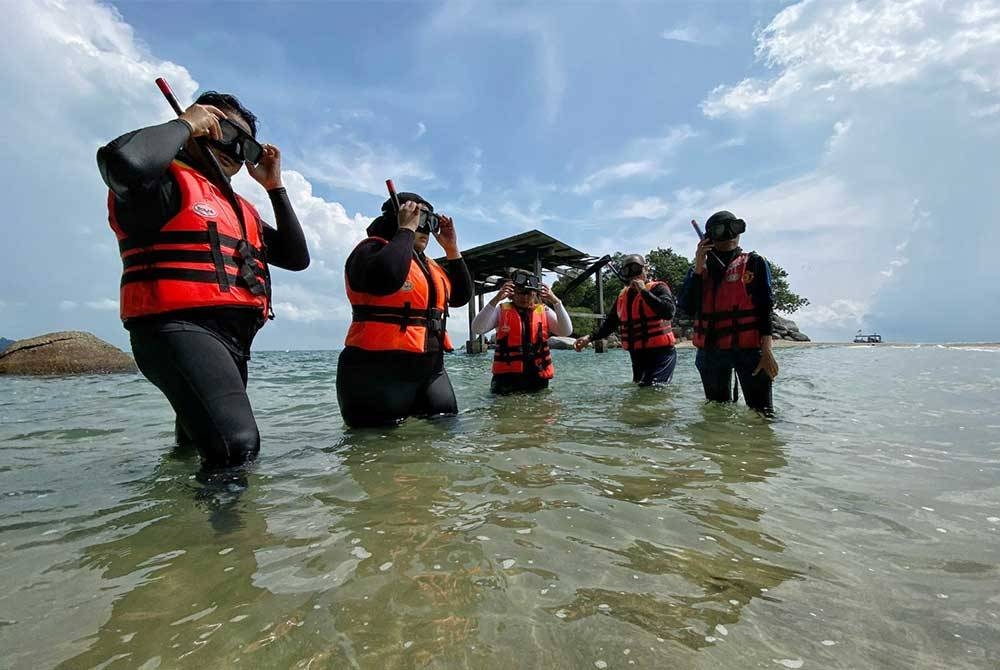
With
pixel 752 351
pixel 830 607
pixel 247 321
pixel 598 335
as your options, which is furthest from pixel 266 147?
pixel 598 335

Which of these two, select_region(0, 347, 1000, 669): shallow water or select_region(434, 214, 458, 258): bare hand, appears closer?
select_region(0, 347, 1000, 669): shallow water

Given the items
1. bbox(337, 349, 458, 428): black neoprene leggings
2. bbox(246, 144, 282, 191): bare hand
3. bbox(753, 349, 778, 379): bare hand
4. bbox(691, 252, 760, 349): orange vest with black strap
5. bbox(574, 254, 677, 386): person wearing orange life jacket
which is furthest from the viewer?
bbox(574, 254, 677, 386): person wearing orange life jacket

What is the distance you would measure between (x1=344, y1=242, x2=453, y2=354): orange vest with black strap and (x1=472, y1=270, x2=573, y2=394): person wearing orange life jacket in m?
2.67

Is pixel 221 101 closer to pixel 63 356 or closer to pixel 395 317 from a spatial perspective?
pixel 395 317

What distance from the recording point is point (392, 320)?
3.86 metres

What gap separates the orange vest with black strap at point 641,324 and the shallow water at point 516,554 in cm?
346

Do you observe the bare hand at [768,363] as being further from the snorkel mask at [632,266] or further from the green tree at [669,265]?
the green tree at [669,265]

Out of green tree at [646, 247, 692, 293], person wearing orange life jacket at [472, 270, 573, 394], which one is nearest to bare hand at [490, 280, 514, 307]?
person wearing orange life jacket at [472, 270, 573, 394]

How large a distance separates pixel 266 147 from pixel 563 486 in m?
2.99

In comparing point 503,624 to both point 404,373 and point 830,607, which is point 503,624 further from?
point 404,373

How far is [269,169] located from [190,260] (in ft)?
3.44

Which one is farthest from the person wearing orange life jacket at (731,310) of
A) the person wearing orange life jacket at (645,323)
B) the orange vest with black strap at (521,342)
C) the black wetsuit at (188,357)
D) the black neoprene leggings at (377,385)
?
the black wetsuit at (188,357)

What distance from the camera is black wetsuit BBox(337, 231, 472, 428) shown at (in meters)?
3.53

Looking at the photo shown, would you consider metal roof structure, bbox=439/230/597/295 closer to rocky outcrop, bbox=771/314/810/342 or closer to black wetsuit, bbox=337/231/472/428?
black wetsuit, bbox=337/231/472/428
